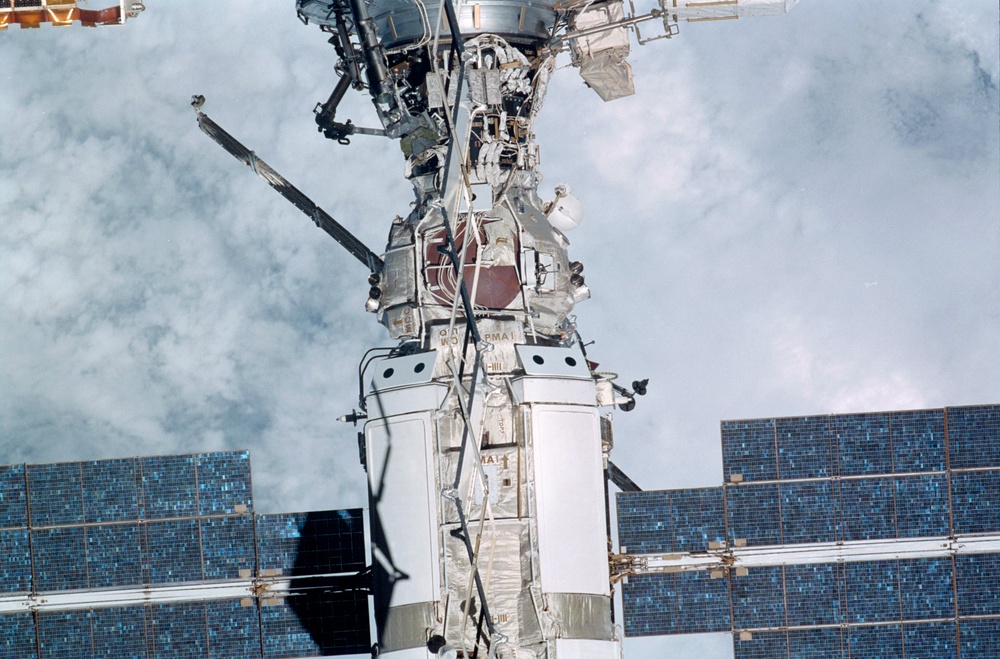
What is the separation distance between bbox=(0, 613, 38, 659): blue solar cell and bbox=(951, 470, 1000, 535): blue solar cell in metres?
15.2

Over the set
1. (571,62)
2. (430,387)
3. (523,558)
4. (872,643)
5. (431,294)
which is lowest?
(872,643)

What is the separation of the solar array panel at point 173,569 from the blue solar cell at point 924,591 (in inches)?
344

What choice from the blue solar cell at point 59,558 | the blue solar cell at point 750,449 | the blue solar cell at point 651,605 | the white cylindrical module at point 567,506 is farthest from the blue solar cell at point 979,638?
the blue solar cell at point 59,558

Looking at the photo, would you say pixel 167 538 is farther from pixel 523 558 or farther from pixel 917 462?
pixel 917 462

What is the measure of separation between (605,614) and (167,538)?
7629 millimetres

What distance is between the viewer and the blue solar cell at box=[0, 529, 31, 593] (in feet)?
84.6

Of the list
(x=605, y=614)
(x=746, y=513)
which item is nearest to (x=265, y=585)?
(x=605, y=614)

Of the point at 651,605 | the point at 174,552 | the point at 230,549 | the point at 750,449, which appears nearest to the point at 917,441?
the point at 750,449

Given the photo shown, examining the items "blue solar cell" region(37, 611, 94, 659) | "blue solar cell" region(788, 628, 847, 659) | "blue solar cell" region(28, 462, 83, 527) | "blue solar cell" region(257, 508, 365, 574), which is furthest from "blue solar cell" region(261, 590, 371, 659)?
"blue solar cell" region(788, 628, 847, 659)

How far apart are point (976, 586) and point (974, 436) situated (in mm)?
2446

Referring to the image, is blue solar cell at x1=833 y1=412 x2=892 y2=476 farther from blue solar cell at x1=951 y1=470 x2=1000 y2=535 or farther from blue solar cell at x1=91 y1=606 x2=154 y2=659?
blue solar cell at x1=91 y1=606 x2=154 y2=659

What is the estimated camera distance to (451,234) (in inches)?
894

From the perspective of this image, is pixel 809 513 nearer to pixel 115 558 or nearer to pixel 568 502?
pixel 568 502

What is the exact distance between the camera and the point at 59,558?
25797mm
